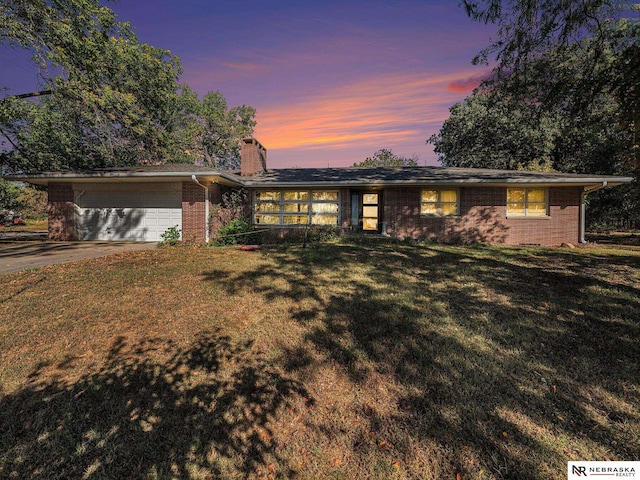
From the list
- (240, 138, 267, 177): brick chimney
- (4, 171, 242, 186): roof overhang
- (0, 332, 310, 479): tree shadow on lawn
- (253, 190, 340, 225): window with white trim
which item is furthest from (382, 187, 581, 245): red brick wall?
(0, 332, 310, 479): tree shadow on lawn

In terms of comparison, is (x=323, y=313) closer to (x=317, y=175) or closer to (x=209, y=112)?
(x=317, y=175)

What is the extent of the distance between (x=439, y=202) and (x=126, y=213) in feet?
46.9

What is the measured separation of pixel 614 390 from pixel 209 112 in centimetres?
3531

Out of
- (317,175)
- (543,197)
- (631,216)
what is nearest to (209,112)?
(317,175)

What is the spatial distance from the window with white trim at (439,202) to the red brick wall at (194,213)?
9700mm

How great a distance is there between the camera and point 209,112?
30.9 meters

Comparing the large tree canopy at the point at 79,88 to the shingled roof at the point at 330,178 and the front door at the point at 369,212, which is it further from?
the front door at the point at 369,212

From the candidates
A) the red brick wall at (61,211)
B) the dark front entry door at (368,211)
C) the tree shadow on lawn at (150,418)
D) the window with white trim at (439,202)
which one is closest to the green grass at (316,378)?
the tree shadow on lawn at (150,418)

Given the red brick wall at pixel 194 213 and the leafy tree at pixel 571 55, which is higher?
the leafy tree at pixel 571 55

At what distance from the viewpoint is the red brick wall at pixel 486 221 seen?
41.6ft

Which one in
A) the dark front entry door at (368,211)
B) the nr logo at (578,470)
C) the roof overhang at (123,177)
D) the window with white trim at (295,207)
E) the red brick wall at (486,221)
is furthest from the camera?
the dark front entry door at (368,211)

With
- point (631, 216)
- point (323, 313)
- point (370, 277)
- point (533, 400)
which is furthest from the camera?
point (631, 216)

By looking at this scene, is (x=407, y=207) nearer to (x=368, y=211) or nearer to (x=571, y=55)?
(x=368, y=211)

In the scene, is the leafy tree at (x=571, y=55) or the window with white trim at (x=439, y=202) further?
the window with white trim at (x=439, y=202)
